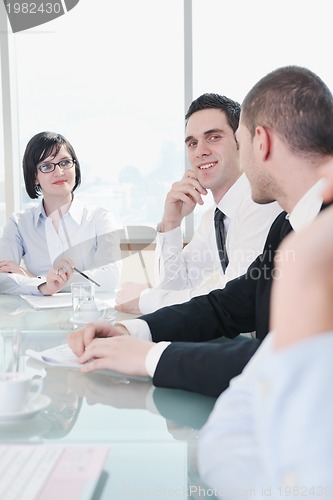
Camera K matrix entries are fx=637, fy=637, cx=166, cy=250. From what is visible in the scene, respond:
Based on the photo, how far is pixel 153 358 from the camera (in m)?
1.48

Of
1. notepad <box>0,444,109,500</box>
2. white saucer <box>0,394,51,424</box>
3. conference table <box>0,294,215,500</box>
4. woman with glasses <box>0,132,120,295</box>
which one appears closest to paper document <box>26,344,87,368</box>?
conference table <box>0,294,215,500</box>

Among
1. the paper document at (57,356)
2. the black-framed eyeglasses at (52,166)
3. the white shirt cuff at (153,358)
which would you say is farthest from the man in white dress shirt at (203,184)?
the white shirt cuff at (153,358)

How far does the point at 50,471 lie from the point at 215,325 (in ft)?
3.75

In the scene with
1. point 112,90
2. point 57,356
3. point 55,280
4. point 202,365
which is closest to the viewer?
point 202,365

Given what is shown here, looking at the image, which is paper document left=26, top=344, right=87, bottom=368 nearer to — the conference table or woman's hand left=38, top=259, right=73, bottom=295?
the conference table

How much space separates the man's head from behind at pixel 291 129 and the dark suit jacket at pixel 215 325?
30 cm

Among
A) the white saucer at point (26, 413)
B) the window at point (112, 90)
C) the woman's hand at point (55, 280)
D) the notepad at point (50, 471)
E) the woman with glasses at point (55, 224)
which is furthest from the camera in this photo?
the window at point (112, 90)

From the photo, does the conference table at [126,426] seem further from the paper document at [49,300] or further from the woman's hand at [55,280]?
the woman's hand at [55,280]

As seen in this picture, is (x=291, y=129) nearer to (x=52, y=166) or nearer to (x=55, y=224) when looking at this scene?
(x=52, y=166)

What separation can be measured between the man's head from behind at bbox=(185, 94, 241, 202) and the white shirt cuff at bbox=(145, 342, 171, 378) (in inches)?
68.9

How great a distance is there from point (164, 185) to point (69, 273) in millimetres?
2338

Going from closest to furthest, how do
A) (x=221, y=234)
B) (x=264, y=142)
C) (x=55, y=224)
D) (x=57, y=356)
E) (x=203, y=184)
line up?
1. (x=57, y=356)
2. (x=264, y=142)
3. (x=221, y=234)
4. (x=203, y=184)
5. (x=55, y=224)

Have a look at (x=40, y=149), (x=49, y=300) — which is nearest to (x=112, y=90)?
(x=40, y=149)

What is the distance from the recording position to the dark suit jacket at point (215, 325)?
1426mm
